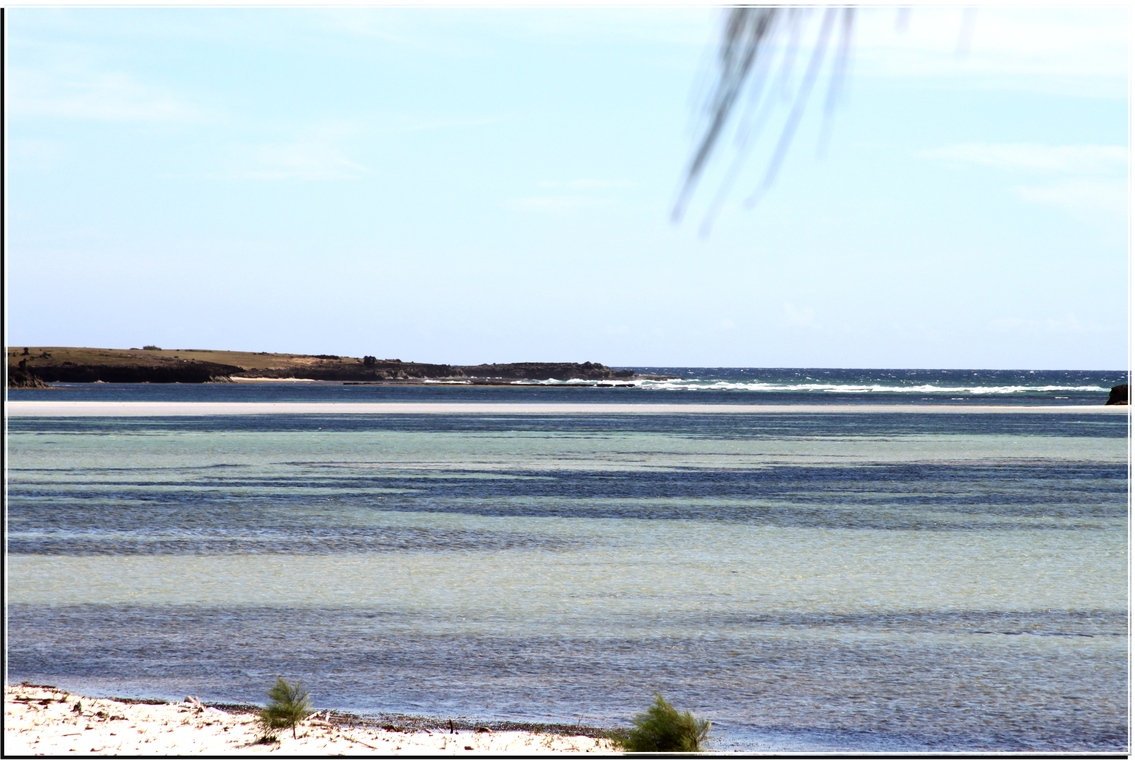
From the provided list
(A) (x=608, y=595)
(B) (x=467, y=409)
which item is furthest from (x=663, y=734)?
(B) (x=467, y=409)

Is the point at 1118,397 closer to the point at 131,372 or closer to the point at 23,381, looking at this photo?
the point at 23,381

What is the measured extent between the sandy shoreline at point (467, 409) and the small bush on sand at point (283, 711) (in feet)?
181

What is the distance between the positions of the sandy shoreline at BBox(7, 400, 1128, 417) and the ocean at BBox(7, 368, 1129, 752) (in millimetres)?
36313

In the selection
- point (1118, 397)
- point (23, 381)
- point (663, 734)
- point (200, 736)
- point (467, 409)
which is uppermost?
point (1118, 397)

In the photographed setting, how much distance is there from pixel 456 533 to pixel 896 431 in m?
→ 33.2

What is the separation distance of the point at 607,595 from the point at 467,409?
188ft

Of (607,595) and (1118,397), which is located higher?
(1118,397)

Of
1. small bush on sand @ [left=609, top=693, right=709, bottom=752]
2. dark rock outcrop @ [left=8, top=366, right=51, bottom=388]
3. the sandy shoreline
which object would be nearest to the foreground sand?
small bush on sand @ [left=609, top=693, right=709, bottom=752]

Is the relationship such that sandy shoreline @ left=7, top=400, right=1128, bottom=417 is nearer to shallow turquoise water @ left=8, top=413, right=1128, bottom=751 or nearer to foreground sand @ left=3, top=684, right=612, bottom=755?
shallow turquoise water @ left=8, top=413, right=1128, bottom=751

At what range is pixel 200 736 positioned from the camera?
7301mm

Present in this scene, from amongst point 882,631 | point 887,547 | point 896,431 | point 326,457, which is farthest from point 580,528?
point 896,431

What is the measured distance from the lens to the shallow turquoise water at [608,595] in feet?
27.7

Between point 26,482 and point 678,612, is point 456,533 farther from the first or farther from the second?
point 26,482

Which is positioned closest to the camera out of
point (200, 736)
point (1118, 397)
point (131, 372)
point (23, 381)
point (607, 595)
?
point (200, 736)
